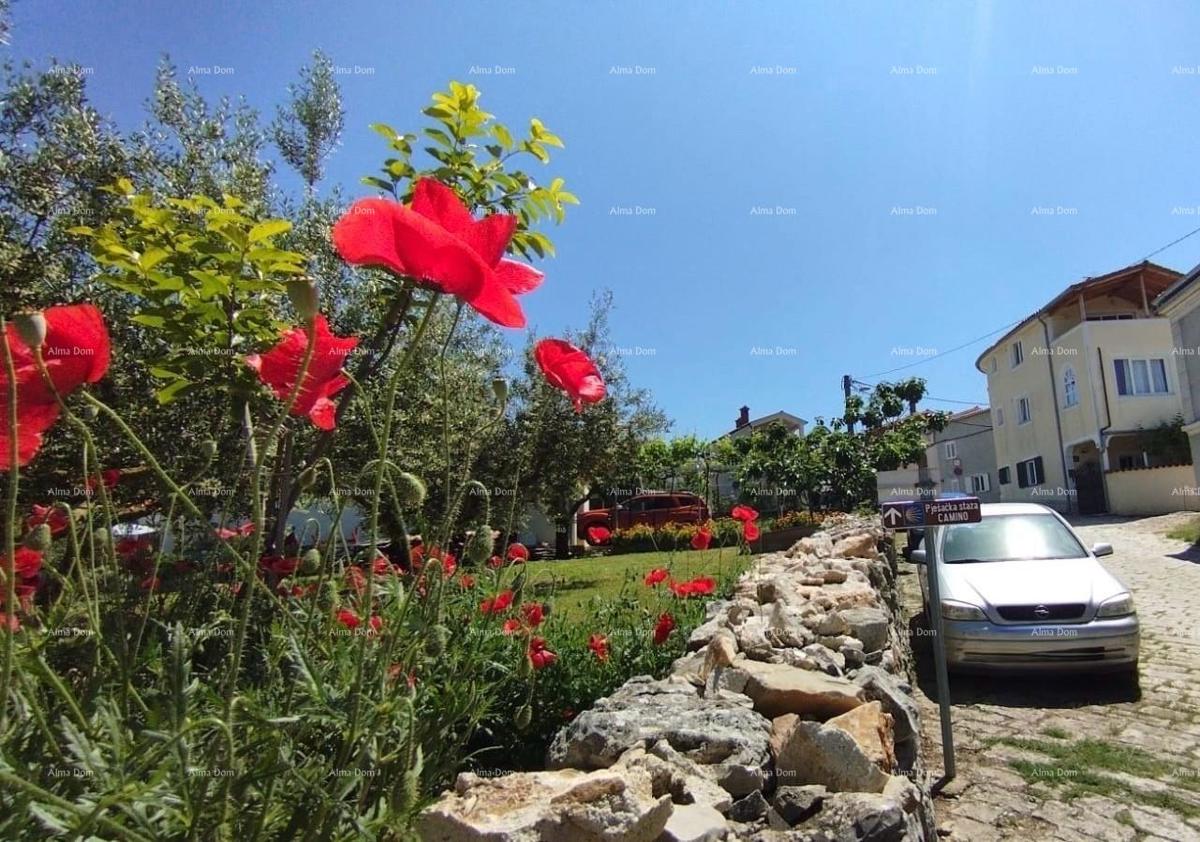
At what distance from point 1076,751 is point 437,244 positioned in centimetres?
490

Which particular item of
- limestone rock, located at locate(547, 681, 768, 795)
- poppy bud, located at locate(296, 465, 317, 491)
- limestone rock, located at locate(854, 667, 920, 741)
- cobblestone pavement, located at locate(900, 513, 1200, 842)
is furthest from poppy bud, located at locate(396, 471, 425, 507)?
cobblestone pavement, located at locate(900, 513, 1200, 842)

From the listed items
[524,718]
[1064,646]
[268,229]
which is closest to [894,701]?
[524,718]

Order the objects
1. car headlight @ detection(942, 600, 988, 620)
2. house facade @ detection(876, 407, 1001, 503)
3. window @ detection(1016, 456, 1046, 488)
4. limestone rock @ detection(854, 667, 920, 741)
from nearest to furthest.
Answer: limestone rock @ detection(854, 667, 920, 741), car headlight @ detection(942, 600, 988, 620), window @ detection(1016, 456, 1046, 488), house facade @ detection(876, 407, 1001, 503)

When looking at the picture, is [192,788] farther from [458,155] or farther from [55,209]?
[55,209]

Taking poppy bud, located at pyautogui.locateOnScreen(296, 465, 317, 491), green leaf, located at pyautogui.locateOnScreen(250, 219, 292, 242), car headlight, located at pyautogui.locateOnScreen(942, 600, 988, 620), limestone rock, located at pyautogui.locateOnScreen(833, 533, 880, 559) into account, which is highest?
green leaf, located at pyautogui.locateOnScreen(250, 219, 292, 242)

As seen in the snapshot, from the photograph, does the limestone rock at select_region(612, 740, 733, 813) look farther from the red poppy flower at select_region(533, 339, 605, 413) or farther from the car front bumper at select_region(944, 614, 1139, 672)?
the car front bumper at select_region(944, 614, 1139, 672)

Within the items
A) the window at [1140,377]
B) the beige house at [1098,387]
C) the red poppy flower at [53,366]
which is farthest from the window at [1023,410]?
the red poppy flower at [53,366]

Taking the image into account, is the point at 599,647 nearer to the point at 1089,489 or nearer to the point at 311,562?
the point at 311,562

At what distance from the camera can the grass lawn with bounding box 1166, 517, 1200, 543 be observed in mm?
14488

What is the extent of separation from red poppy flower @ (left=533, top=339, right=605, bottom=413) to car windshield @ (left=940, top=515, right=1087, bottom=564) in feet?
19.9

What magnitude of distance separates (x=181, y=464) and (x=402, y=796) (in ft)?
12.3

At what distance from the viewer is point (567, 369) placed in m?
1.51

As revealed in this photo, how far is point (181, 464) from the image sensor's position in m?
4.28

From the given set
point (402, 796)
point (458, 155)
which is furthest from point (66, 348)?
point (458, 155)
